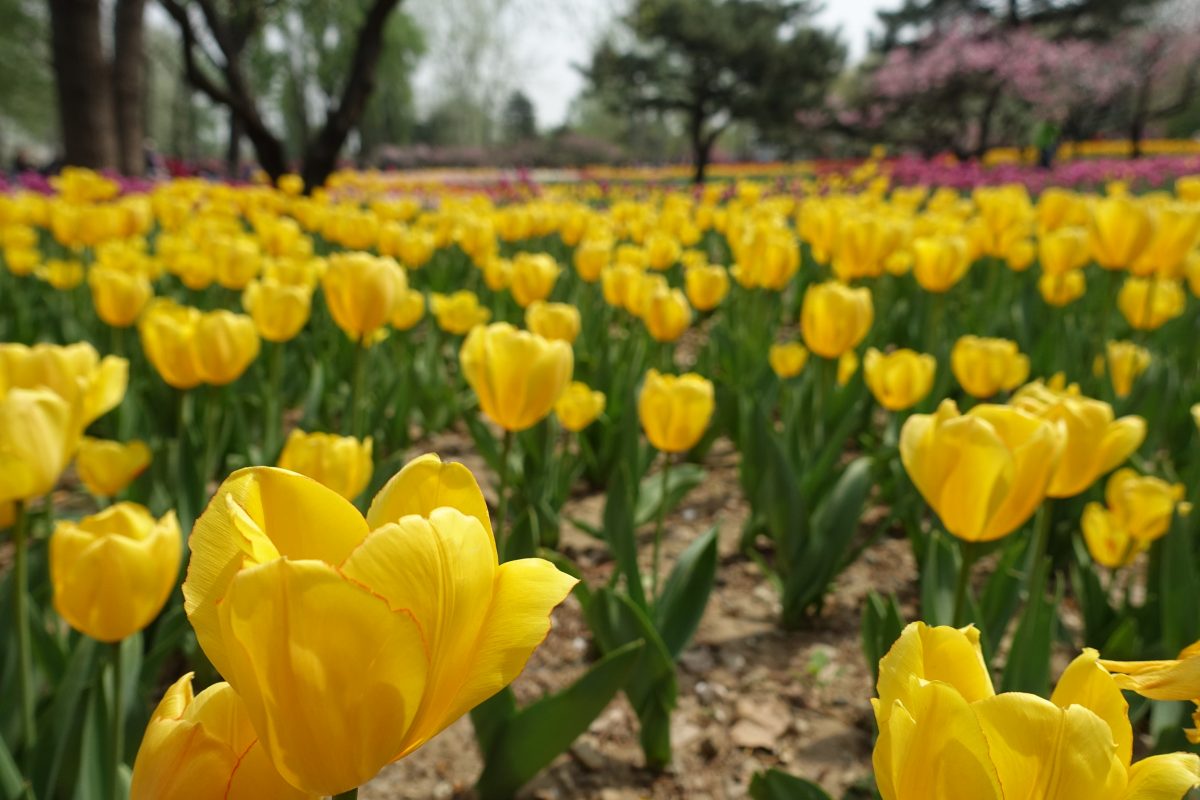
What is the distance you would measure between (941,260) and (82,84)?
9179mm

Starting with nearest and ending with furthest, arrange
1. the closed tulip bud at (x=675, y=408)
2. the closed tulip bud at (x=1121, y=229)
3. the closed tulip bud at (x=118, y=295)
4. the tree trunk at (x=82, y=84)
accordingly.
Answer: the closed tulip bud at (x=675, y=408) → the closed tulip bud at (x=118, y=295) → the closed tulip bud at (x=1121, y=229) → the tree trunk at (x=82, y=84)

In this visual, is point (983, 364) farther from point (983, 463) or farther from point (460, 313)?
point (460, 313)

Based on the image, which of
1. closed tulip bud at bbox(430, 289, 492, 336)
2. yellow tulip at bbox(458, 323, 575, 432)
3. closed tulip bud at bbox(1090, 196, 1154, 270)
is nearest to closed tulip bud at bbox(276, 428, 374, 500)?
yellow tulip at bbox(458, 323, 575, 432)

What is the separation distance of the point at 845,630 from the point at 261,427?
1888 millimetres

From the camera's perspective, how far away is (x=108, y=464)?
5.62ft

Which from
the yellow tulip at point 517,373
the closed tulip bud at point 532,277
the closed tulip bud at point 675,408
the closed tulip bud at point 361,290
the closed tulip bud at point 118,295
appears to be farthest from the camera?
the closed tulip bud at point 532,277

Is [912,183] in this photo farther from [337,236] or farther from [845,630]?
[845,630]

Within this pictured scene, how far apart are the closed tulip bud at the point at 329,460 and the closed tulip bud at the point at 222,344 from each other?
51cm

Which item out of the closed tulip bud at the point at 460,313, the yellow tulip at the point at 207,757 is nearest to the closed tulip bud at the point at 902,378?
the closed tulip bud at the point at 460,313

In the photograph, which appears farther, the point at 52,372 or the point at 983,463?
the point at 52,372

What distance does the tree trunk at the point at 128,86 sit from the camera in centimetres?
1170

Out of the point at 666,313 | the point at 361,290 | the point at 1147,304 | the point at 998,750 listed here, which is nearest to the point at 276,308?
the point at 361,290

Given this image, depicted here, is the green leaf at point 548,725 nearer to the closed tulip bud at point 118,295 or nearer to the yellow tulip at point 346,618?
the yellow tulip at point 346,618

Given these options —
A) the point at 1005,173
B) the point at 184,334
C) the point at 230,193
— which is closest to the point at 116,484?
the point at 184,334
